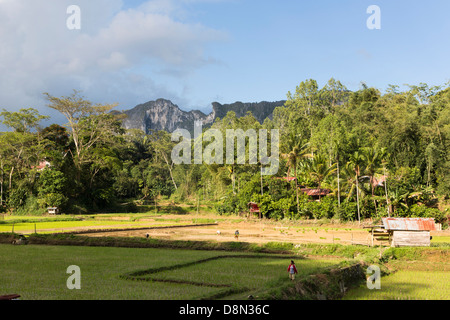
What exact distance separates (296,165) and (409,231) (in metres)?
20.8

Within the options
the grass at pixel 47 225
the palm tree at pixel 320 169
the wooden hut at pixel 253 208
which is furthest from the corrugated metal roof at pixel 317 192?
the grass at pixel 47 225

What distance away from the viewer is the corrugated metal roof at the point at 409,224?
842 inches

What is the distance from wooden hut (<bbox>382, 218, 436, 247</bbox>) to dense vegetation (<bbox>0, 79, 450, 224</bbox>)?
1417 centimetres

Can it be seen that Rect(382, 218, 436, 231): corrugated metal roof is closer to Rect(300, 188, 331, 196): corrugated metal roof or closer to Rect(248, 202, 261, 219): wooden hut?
Rect(300, 188, 331, 196): corrugated metal roof

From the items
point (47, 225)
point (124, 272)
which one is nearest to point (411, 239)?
point (124, 272)

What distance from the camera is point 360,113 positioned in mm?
53562

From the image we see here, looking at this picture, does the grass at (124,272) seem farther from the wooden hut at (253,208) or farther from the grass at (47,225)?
the wooden hut at (253,208)

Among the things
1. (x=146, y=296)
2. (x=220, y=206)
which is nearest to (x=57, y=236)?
(x=146, y=296)

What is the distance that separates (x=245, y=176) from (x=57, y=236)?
2842cm

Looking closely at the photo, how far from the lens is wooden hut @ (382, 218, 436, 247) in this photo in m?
21.0

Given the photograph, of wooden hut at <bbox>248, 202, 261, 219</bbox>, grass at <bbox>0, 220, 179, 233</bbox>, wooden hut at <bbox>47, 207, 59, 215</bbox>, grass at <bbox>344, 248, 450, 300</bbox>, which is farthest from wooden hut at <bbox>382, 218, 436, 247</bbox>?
wooden hut at <bbox>47, 207, 59, 215</bbox>

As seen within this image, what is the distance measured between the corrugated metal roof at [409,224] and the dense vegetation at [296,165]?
13957 mm

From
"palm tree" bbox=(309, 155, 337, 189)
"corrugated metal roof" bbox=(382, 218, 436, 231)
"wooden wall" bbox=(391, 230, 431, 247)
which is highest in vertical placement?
"palm tree" bbox=(309, 155, 337, 189)

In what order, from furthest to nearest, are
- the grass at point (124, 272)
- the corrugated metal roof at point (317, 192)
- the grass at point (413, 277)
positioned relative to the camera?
the corrugated metal roof at point (317, 192)
the grass at point (413, 277)
the grass at point (124, 272)
